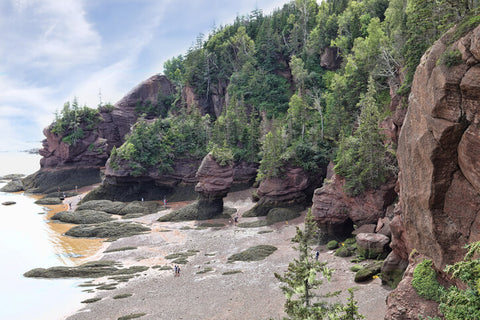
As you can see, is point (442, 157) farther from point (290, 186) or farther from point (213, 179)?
point (213, 179)

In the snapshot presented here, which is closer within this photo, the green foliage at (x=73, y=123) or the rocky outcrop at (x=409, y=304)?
the rocky outcrop at (x=409, y=304)

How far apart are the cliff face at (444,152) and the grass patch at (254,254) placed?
19.8 meters

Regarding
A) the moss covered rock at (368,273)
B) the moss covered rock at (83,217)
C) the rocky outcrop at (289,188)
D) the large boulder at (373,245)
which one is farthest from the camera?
the moss covered rock at (83,217)

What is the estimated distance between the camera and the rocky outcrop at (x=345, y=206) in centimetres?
3133

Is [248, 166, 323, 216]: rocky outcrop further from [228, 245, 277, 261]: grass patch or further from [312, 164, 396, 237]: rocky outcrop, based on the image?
[228, 245, 277, 261]: grass patch

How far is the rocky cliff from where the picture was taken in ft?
40.7

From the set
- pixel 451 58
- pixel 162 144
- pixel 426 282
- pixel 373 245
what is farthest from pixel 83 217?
pixel 451 58

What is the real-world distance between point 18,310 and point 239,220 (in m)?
32.1

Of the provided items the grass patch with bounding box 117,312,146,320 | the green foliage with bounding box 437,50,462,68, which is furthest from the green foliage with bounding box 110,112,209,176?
the green foliage with bounding box 437,50,462,68

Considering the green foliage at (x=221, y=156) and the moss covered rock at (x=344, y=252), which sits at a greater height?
the green foliage at (x=221, y=156)

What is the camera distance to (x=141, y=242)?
144 feet

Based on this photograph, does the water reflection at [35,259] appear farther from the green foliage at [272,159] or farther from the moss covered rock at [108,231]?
the green foliage at [272,159]

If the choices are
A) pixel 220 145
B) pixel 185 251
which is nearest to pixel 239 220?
pixel 185 251

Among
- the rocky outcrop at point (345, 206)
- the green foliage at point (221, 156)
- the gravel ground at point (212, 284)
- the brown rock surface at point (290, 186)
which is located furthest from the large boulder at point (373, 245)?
the green foliage at point (221, 156)
